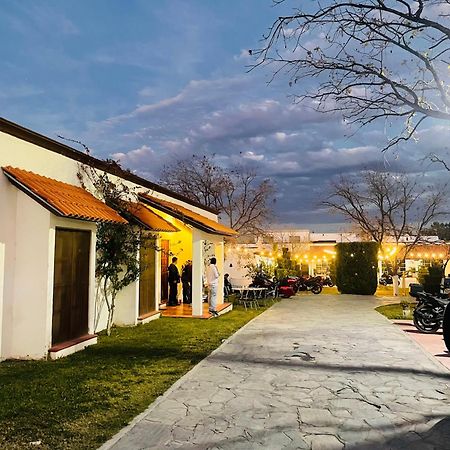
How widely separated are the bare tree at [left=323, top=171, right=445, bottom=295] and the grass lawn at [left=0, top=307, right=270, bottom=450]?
22.1 m

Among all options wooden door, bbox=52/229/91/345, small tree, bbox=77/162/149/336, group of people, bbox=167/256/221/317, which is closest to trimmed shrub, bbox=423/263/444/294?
group of people, bbox=167/256/221/317

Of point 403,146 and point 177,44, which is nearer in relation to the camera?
point 403,146

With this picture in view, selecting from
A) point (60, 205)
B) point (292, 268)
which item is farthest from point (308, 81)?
point (292, 268)

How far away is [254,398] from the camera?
600 cm

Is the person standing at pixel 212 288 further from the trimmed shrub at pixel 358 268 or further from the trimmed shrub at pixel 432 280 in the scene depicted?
the trimmed shrub at pixel 358 268

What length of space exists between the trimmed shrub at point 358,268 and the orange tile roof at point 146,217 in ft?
51.1

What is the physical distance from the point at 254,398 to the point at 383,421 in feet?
5.43

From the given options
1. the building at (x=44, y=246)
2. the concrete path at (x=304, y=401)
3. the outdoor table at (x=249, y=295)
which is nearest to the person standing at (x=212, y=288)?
the outdoor table at (x=249, y=295)

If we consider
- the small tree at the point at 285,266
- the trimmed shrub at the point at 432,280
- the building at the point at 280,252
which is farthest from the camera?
the small tree at the point at 285,266

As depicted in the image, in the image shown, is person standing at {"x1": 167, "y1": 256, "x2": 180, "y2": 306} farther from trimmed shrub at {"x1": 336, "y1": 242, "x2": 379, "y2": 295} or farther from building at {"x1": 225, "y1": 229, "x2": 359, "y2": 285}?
trimmed shrub at {"x1": 336, "y1": 242, "x2": 379, "y2": 295}

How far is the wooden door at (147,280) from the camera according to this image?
13105mm

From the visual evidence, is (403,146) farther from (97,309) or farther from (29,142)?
(97,309)

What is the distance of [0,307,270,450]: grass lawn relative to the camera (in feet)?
15.4

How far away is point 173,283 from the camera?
17.8 metres
